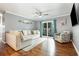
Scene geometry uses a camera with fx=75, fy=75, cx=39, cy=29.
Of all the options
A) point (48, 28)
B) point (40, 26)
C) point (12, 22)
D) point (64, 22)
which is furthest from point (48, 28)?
point (12, 22)

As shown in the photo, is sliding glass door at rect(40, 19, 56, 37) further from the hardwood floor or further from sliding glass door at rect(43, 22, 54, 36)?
the hardwood floor

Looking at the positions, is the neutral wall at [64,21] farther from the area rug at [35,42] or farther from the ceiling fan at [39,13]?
the area rug at [35,42]

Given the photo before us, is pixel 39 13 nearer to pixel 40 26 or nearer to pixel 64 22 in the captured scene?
pixel 40 26

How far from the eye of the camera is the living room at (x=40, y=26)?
71.3 inches

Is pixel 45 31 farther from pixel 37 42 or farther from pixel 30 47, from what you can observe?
pixel 30 47

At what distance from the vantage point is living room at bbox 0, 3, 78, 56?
1.81 m

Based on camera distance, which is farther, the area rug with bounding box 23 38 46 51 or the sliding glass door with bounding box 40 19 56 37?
the area rug with bounding box 23 38 46 51

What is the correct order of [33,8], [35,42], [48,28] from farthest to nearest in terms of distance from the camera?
[35,42] < [48,28] < [33,8]

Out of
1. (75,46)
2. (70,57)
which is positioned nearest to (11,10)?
(70,57)

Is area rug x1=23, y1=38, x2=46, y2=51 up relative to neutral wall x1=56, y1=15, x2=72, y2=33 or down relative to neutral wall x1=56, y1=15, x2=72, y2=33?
down

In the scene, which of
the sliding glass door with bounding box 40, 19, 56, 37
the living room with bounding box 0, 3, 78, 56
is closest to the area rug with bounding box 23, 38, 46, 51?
the living room with bounding box 0, 3, 78, 56

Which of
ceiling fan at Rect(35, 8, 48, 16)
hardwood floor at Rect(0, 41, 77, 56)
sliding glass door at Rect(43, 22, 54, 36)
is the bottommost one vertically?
hardwood floor at Rect(0, 41, 77, 56)

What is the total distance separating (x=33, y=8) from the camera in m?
1.81

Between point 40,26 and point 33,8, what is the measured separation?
1.63 ft
